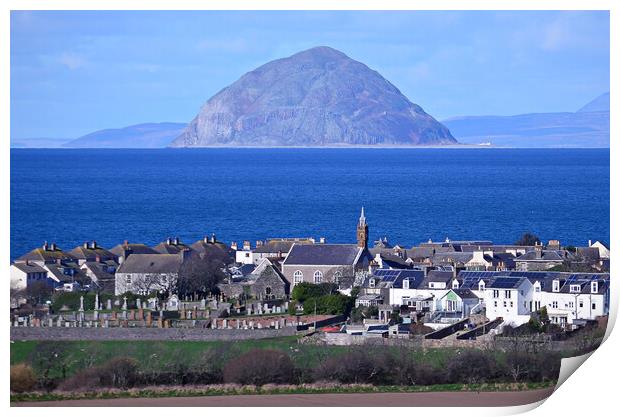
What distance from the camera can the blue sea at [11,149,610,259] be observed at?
184ft

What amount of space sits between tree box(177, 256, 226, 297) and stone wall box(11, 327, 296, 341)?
606 centimetres

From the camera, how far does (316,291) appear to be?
1243 inches

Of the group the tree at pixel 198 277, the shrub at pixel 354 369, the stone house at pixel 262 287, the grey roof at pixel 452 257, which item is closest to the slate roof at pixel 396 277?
the stone house at pixel 262 287

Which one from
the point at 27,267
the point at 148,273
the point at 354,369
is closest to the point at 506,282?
the point at 354,369

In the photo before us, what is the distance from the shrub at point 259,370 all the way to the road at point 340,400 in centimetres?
66

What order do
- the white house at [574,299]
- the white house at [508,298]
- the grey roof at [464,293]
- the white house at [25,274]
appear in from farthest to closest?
1. the white house at [25,274]
2. the grey roof at [464,293]
3. the white house at [508,298]
4. the white house at [574,299]

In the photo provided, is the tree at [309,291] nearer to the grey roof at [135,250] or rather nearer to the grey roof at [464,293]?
the grey roof at [464,293]

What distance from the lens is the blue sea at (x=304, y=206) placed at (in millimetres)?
56156

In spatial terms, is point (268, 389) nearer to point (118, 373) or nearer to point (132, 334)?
point (118, 373)

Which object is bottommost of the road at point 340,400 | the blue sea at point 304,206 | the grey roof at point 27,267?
the road at point 340,400

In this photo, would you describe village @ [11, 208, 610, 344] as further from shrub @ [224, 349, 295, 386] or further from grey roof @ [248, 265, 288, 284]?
shrub @ [224, 349, 295, 386]

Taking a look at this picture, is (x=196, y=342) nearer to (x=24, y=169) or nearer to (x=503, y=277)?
(x=503, y=277)

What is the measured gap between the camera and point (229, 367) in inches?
891

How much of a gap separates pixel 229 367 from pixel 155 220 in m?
43.6
